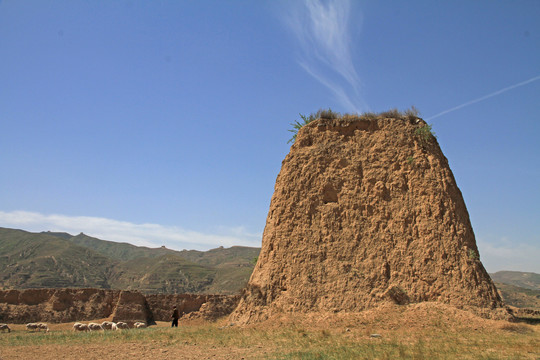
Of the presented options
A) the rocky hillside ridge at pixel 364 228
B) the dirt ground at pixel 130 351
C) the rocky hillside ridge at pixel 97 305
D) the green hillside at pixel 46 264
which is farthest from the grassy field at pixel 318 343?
the green hillside at pixel 46 264

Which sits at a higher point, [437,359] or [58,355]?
[437,359]

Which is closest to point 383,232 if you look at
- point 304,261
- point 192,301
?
point 304,261

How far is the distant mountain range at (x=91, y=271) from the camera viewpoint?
1721 inches

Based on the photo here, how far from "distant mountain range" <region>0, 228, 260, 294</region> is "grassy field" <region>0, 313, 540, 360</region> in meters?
27.9

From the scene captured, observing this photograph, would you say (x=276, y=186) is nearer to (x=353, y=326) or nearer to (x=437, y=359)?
(x=353, y=326)

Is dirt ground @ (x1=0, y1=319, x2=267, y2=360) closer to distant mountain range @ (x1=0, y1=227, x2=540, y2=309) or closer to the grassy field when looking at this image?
the grassy field

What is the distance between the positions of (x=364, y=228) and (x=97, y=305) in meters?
14.5

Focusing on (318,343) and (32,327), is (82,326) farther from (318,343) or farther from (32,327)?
(318,343)

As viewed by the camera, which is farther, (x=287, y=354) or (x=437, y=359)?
(x=287, y=354)

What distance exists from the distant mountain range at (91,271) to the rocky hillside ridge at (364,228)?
26.0m

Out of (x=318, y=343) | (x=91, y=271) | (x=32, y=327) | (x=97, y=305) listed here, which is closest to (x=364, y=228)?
(x=318, y=343)

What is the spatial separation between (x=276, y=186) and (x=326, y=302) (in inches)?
188

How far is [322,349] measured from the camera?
8.42 m

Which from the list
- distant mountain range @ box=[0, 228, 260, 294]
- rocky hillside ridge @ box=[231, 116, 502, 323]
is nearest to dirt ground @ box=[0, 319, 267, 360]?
rocky hillside ridge @ box=[231, 116, 502, 323]
